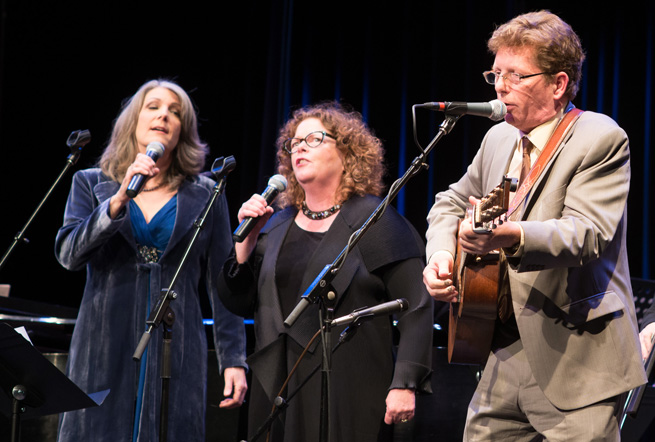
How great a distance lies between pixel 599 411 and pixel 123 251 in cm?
205

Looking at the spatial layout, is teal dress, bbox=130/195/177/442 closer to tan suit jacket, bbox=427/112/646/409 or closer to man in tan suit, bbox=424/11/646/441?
man in tan suit, bbox=424/11/646/441

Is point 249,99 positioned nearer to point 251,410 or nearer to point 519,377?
point 251,410

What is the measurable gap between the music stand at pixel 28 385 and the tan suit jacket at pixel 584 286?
146cm

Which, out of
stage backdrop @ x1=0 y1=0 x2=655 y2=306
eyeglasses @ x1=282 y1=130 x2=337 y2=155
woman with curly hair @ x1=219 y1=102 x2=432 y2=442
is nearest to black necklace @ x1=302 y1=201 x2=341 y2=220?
woman with curly hair @ x1=219 y1=102 x2=432 y2=442

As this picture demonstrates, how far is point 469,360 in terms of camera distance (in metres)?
2.53

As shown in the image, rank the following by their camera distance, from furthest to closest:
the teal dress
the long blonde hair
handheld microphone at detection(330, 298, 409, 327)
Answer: the long blonde hair
the teal dress
handheld microphone at detection(330, 298, 409, 327)

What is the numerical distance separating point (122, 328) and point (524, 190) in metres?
1.79

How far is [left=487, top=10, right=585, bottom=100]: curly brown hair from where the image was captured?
252 cm

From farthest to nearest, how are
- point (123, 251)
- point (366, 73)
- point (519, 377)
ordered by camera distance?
point (366, 73), point (123, 251), point (519, 377)

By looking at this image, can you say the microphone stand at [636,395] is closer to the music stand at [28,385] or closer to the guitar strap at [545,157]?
the guitar strap at [545,157]

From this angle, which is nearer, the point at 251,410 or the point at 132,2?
the point at 251,410

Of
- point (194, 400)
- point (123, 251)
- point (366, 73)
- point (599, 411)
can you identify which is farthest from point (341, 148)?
point (366, 73)

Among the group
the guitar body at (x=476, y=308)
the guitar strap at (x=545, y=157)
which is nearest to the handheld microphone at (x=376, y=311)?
the guitar body at (x=476, y=308)

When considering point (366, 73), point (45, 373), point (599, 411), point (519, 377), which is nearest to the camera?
point (599, 411)
